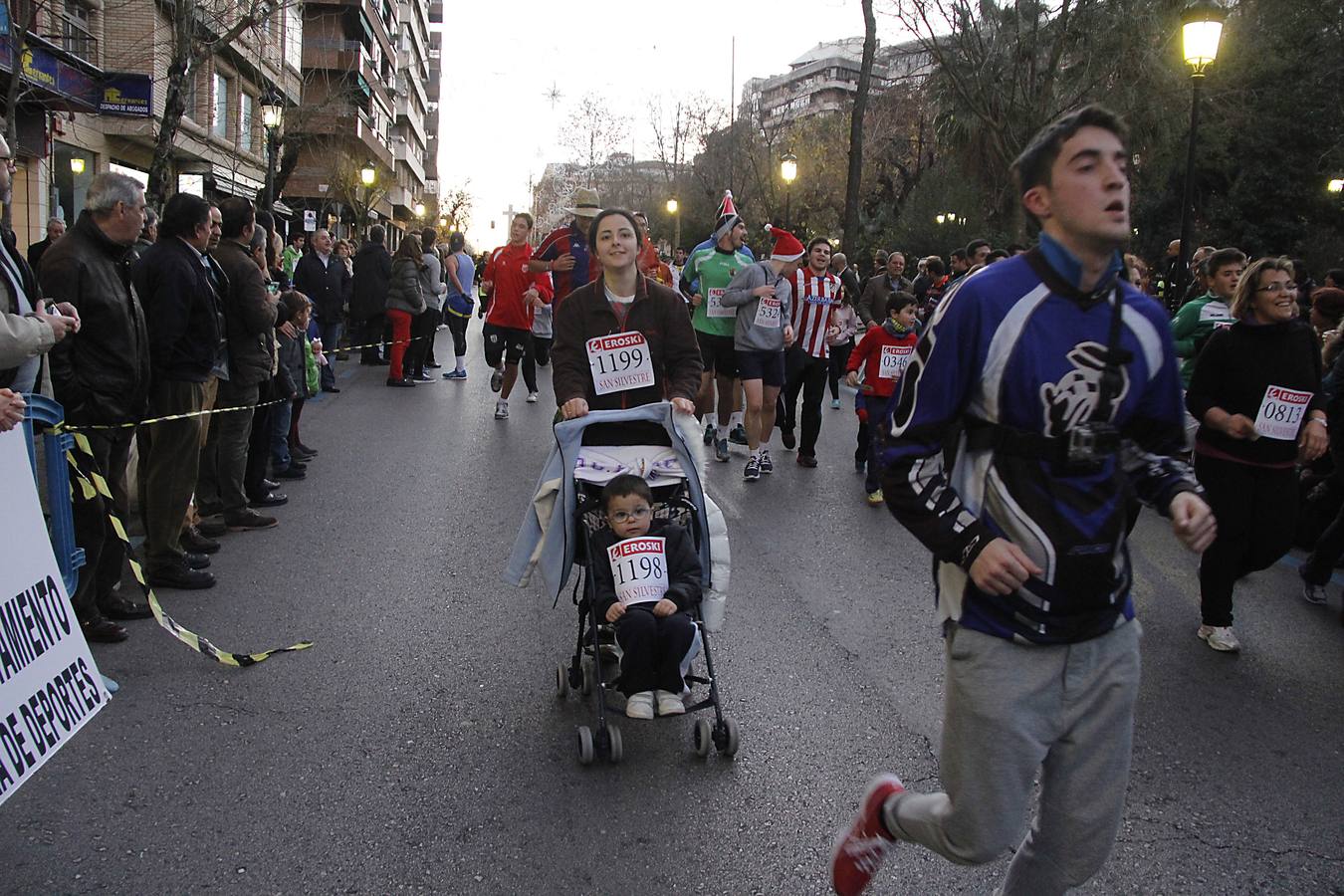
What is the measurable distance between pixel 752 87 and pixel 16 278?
54.6m

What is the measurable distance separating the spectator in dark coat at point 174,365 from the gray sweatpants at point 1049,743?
4.92 meters

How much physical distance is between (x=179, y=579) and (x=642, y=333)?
3.12 meters

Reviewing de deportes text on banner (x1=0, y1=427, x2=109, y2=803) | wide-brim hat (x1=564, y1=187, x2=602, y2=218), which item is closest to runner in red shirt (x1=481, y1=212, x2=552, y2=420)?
wide-brim hat (x1=564, y1=187, x2=602, y2=218)

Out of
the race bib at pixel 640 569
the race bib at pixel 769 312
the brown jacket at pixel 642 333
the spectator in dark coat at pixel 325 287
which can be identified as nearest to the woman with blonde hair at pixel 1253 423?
the brown jacket at pixel 642 333

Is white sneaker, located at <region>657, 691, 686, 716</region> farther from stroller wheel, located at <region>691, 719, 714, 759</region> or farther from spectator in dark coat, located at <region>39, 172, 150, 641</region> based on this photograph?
spectator in dark coat, located at <region>39, 172, 150, 641</region>

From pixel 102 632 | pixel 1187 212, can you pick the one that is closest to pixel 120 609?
pixel 102 632

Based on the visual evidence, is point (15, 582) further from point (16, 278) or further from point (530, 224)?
point (530, 224)

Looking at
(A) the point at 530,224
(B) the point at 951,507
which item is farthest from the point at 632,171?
(B) the point at 951,507

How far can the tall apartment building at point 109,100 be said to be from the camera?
1914cm

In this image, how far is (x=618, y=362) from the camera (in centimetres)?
488

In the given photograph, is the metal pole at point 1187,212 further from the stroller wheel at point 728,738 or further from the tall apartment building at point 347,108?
the tall apartment building at point 347,108

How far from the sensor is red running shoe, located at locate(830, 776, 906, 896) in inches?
109

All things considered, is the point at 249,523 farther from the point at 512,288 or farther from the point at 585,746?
the point at 512,288

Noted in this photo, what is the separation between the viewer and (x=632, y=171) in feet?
221
